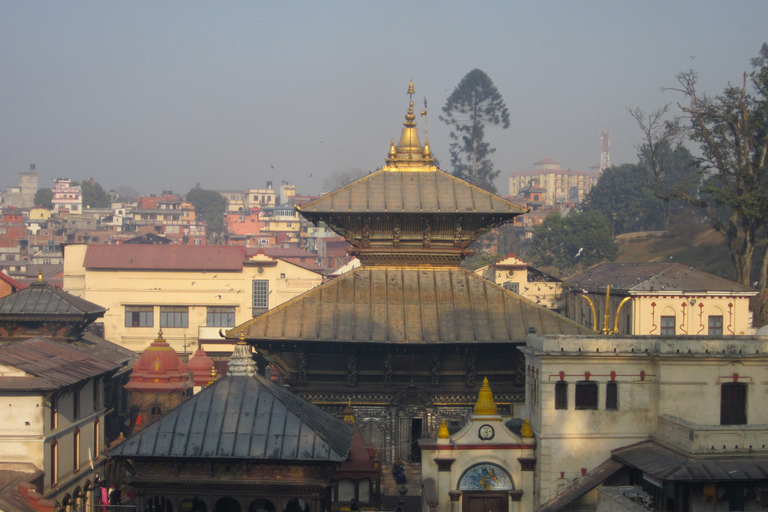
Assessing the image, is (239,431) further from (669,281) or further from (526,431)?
(669,281)

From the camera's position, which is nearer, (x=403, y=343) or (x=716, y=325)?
(x=403, y=343)

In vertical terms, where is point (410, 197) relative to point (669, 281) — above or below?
above

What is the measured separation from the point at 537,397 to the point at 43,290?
82.9ft

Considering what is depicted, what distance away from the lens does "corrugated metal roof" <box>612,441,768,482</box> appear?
21.8 meters

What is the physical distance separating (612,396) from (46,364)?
17.4 metres

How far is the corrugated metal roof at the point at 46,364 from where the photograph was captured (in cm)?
2805

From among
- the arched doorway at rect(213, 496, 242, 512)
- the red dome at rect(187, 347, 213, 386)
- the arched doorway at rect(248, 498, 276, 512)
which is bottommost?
the arched doorway at rect(213, 496, 242, 512)

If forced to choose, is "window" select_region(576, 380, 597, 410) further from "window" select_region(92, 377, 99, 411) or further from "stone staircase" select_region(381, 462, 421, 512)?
"window" select_region(92, 377, 99, 411)

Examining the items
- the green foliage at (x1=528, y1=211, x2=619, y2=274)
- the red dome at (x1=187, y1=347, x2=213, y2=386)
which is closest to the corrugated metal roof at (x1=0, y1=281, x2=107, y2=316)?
the red dome at (x1=187, y1=347, x2=213, y2=386)

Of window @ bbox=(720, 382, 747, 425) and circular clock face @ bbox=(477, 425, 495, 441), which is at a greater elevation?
window @ bbox=(720, 382, 747, 425)

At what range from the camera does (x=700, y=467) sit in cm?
2206

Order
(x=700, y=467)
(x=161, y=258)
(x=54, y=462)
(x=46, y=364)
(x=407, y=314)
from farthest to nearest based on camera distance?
(x=161, y=258) → (x=46, y=364) → (x=54, y=462) → (x=407, y=314) → (x=700, y=467)

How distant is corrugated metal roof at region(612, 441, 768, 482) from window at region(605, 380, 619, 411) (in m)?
1.56

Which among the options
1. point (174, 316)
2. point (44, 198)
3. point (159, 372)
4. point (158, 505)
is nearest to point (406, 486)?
point (158, 505)
